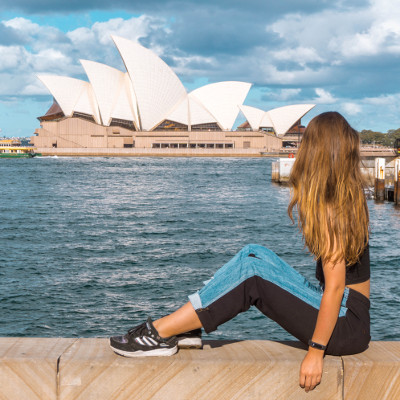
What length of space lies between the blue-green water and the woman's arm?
14.3 feet

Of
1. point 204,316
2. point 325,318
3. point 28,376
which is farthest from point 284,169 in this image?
point 28,376

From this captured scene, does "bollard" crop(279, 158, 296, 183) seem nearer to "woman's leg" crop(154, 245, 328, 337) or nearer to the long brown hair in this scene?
"woman's leg" crop(154, 245, 328, 337)

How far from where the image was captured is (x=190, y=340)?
2287 millimetres

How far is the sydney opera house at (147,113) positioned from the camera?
67.2m

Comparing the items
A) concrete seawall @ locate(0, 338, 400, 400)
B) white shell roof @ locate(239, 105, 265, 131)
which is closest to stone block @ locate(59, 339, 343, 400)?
concrete seawall @ locate(0, 338, 400, 400)

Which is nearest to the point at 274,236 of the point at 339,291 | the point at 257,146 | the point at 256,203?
the point at 256,203

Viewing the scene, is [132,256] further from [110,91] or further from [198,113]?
[198,113]

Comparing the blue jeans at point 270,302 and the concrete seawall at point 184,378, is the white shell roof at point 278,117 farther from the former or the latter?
the concrete seawall at point 184,378

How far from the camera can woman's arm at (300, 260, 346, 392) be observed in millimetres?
2031

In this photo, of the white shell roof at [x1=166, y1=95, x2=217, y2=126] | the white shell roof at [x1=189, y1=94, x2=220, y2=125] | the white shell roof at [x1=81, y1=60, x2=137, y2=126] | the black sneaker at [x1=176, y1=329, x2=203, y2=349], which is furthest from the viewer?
the white shell roof at [x1=189, y1=94, x2=220, y2=125]

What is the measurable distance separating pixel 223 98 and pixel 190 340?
75689 mm

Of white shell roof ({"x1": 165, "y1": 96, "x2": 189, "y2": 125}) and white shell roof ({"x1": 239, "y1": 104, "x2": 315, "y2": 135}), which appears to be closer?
white shell roof ({"x1": 165, "y1": 96, "x2": 189, "y2": 125})

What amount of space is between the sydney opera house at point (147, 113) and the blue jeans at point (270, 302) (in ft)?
211

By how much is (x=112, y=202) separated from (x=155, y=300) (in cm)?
1401
